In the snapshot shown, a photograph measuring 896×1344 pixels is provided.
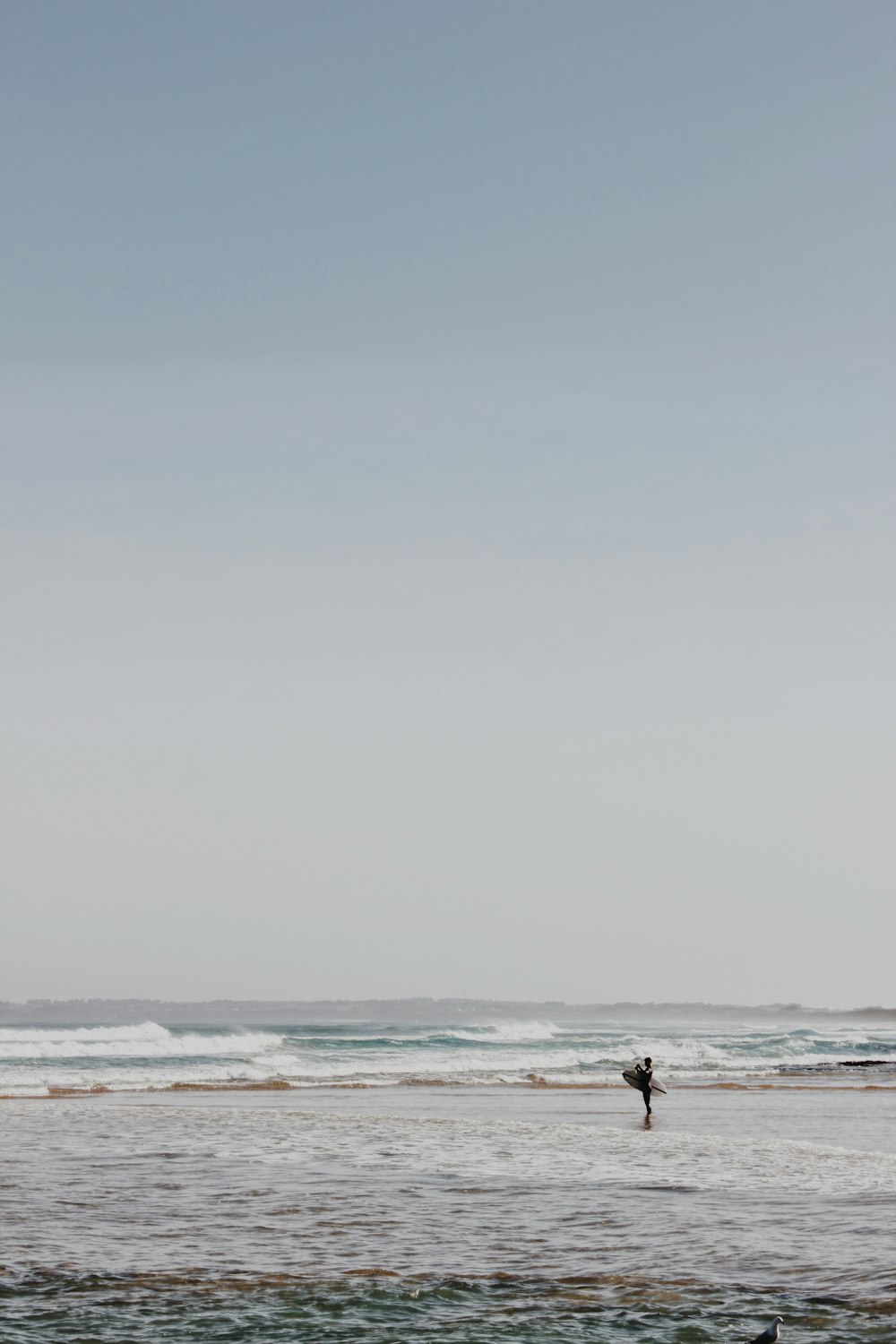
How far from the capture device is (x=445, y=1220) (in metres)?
16.0

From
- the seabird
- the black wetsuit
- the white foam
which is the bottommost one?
the white foam

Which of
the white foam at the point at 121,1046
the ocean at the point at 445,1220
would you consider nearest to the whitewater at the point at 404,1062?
the white foam at the point at 121,1046

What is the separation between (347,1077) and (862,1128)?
26.1 m

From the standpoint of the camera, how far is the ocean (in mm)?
11102

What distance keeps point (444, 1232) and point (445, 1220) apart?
87 cm

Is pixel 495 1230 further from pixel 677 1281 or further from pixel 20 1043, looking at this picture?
pixel 20 1043

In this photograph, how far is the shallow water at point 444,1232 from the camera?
1105cm

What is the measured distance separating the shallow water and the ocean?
0.17 ft

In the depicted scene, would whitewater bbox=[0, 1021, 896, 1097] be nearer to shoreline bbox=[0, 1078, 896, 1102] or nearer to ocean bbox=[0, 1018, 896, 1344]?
shoreline bbox=[0, 1078, 896, 1102]

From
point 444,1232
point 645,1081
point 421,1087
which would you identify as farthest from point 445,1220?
point 421,1087

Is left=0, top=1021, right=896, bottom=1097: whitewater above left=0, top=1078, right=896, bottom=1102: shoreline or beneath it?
beneath

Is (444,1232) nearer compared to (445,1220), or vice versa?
(444,1232)

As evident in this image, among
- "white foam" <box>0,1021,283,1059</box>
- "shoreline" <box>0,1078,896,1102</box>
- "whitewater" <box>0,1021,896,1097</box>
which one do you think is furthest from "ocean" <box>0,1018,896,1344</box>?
"white foam" <box>0,1021,283,1059</box>

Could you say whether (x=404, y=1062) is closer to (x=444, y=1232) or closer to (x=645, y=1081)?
(x=645, y=1081)
